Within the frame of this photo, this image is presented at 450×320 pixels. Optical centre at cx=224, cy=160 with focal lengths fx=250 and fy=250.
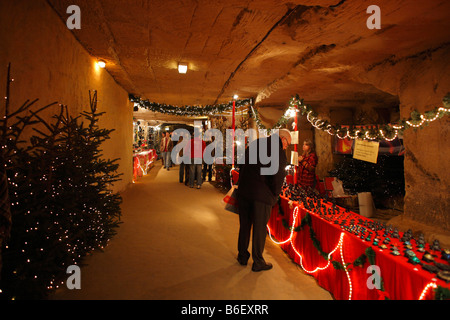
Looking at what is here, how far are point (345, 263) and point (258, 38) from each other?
11.4ft

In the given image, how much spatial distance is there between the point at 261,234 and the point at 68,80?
12.7 feet

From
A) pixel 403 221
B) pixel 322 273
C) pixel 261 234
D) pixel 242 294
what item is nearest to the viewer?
pixel 242 294

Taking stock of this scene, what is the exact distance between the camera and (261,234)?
3254 millimetres

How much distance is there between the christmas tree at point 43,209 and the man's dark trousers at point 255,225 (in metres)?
1.97

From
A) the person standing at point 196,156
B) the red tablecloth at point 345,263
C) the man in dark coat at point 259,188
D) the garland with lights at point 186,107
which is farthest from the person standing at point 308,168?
the person standing at point 196,156

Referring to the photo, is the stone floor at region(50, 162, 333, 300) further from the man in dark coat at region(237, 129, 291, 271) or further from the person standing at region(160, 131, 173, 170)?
the person standing at region(160, 131, 173, 170)

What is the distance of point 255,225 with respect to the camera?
127 inches

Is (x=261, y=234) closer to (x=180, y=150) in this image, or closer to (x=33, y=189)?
(x=33, y=189)

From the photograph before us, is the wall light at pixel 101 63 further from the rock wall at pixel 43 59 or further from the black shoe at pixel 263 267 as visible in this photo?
the black shoe at pixel 263 267

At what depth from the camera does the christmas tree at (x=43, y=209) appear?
2119 mm

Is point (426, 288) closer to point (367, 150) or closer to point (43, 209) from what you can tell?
point (367, 150)

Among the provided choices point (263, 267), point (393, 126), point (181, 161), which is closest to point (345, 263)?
point (263, 267)

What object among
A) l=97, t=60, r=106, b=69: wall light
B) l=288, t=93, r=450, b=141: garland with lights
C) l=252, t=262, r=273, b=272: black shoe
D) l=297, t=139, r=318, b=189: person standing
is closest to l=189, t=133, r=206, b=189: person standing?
l=97, t=60, r=106, b=69: wall light
